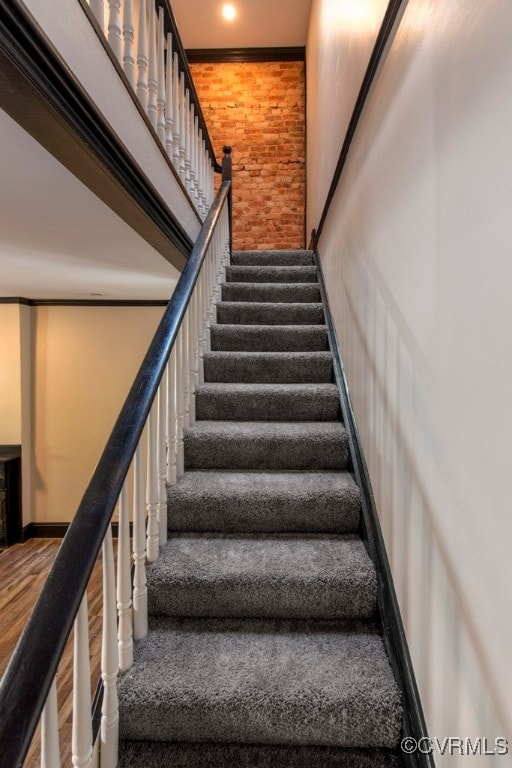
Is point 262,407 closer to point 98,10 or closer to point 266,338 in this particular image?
point 266,338

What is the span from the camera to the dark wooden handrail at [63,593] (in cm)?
72

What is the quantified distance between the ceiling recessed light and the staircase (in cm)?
468

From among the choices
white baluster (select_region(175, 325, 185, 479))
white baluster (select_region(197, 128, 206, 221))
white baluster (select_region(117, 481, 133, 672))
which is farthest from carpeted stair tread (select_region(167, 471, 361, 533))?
white baluster (select_region(197, 128, 206, 221))

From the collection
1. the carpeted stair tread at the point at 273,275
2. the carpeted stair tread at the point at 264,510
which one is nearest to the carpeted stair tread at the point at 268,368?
the carpeted stair tread at the point at 264,510

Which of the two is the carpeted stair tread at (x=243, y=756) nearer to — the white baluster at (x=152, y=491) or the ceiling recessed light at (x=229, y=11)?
the white baluster at (x=152, y=491)

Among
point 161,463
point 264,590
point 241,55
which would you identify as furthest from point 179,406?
point 241,55

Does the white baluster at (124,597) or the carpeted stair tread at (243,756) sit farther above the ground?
the white baluster at (124,597)

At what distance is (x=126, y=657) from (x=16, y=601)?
9.56ft

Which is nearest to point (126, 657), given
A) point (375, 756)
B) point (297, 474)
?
point (375, 756)

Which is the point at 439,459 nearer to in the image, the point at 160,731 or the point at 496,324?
the point at 496,324

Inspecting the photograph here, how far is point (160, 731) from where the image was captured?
1.16 m

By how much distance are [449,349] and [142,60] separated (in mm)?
2117

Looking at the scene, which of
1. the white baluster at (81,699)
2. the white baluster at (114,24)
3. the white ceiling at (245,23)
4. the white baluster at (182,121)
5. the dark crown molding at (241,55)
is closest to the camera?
the white baluster at (81,699)

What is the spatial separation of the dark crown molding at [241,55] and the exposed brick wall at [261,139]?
56 mm
